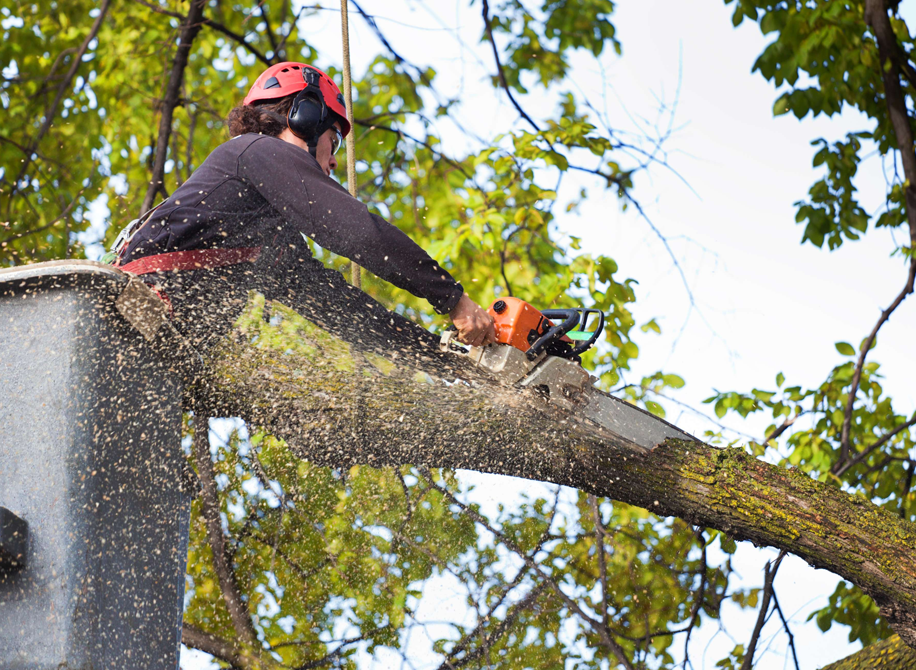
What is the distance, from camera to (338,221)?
2.54m

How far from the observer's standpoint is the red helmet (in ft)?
10.1

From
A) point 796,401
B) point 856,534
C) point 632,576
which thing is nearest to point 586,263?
point 796,401

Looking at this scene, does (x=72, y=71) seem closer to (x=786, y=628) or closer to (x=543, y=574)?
(x=543, y=574)

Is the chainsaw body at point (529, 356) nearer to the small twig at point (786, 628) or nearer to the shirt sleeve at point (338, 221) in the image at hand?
the shirt sleeve at point (338, 221)

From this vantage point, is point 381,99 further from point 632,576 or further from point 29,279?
point 29,279

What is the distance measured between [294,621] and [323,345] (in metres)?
2.54

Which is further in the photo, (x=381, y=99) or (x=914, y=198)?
(x=381, y=99)

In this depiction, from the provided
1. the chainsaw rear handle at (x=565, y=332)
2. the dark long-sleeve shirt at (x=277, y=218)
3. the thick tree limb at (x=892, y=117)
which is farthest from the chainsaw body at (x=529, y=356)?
the thick tree limb at (x=892, y=117)

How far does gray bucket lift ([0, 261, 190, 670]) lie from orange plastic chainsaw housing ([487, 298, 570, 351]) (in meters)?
1.06

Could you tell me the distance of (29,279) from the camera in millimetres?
2248

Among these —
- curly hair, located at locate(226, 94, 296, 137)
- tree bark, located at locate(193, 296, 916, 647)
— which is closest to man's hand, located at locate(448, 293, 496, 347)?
tree bark, located at locate(193, 296, 916, 647)

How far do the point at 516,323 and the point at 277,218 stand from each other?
0.93 meters

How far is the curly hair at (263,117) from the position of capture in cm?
311

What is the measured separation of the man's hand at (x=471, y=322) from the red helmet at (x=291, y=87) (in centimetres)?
102
